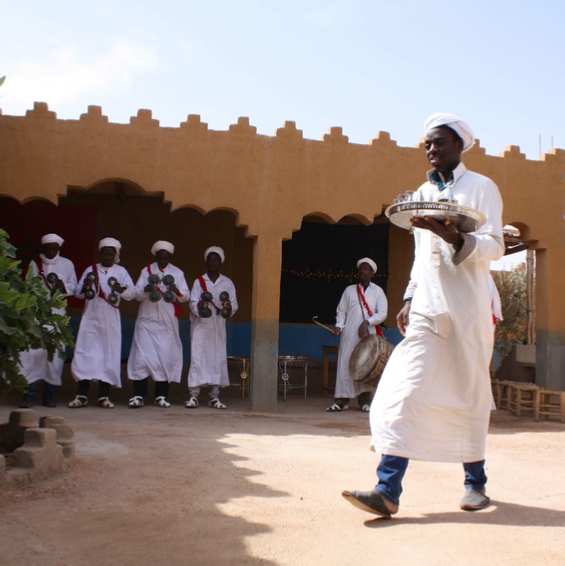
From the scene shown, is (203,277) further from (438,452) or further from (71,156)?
(438,452)

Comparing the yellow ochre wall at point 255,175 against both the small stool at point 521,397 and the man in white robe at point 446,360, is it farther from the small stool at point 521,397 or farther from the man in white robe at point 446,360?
the man in white robe at point 446,360

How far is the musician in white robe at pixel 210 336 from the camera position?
9.48m

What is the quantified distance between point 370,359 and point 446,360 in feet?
18.1

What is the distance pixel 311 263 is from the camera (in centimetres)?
1266

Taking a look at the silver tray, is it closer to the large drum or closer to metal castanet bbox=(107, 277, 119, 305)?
the large drum

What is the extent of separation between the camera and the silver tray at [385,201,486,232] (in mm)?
3482

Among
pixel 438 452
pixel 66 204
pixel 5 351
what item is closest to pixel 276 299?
pixel 66 204

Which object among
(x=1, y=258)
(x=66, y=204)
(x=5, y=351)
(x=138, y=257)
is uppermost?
(x=66, y=204)

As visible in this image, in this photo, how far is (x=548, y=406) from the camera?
937 centimetres

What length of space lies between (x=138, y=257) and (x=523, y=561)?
9661 mm

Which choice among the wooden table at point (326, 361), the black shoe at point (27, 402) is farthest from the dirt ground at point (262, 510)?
the wooden table at point (326, 361)

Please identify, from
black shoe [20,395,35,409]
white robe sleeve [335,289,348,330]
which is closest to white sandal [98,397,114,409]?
black shoe [20,395,35,409]

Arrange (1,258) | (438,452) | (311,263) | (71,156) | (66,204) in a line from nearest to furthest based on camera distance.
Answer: (438,452) → (1,258) → (71,156) → (66,204) → (311,263)

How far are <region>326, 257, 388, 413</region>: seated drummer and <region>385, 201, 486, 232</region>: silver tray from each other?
246 inches
